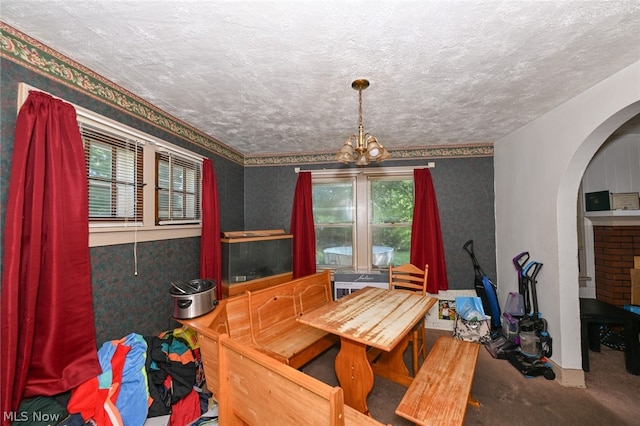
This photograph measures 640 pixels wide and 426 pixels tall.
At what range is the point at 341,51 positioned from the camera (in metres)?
1.54

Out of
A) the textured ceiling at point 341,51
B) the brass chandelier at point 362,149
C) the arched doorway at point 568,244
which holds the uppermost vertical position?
the textured ceiling at point 341,51

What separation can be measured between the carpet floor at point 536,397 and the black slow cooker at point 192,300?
3.87 feet

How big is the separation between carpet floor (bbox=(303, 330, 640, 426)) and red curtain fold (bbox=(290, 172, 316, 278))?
5.01 ft

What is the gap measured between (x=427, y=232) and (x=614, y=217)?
2.11 metres

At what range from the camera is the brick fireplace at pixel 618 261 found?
9.87 ft

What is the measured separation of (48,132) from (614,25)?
332 cm

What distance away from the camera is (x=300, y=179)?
3.99 metres

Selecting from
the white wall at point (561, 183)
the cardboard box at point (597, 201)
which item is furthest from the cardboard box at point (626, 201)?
the white wall at point (561, 183)

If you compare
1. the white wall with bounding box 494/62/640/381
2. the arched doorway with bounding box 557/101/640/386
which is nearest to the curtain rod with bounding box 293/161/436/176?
the white wall with bounding box 494/62/640/381

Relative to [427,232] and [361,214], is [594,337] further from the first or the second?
[361,214]

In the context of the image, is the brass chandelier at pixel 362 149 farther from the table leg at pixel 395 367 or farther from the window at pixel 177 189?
→ the window at pixel 177 189

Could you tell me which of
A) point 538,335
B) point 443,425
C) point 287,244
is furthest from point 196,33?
point 538,335

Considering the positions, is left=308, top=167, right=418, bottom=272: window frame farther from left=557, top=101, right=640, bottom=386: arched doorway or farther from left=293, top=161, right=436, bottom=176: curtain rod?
left=557, top=101, right=640, bottom=386: arched doorway

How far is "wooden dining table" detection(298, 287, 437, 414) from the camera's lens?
1684 millimetres
